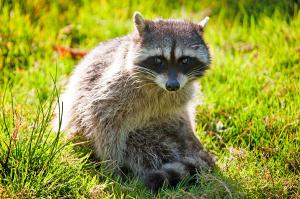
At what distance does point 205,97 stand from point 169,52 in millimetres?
1057

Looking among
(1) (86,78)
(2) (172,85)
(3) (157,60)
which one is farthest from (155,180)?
(1) (86,78)

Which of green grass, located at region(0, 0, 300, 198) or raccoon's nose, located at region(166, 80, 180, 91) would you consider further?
raccoon's nose, located at region(166, 80, 180, 91)

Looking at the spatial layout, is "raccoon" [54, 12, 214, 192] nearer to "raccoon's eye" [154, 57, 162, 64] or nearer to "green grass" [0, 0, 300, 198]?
"raccoon's eye" [154, 57, 162, 64]

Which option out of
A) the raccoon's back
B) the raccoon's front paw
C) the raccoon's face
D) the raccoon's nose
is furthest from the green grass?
the raccoon's nose

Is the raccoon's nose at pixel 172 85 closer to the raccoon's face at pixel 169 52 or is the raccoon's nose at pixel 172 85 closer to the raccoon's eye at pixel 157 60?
the raccoon's face at pixel 169 52

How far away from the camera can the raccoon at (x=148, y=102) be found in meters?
4.05

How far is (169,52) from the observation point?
4.02m

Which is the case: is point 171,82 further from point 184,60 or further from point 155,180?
point 155,180

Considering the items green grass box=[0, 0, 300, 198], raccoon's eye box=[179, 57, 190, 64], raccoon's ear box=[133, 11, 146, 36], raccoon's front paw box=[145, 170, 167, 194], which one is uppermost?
raccoon's ear box=[133, 11, 146, 36]

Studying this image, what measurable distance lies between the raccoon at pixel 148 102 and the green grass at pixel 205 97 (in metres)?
0.18

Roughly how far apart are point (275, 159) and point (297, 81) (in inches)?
38.7

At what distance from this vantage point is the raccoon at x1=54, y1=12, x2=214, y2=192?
405cm

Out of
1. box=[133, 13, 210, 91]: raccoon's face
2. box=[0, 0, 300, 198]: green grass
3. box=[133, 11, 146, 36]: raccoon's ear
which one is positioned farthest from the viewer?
box=[133, 11, 146, 36]: raccoon's ear

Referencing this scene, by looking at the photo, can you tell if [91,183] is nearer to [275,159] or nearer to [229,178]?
[229,178]
